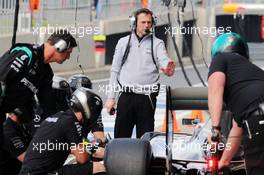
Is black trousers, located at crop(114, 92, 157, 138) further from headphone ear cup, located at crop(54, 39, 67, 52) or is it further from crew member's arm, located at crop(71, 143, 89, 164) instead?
crew member's arm, located at crop(71, 143, 89, 164)

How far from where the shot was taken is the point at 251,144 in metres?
5.50

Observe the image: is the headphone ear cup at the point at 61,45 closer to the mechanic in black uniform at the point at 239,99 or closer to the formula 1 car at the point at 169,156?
the formula 1 car at the point at 169,156

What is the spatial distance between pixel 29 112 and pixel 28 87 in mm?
315

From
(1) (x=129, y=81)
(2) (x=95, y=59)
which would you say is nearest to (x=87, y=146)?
(1) (x=129, y=81)

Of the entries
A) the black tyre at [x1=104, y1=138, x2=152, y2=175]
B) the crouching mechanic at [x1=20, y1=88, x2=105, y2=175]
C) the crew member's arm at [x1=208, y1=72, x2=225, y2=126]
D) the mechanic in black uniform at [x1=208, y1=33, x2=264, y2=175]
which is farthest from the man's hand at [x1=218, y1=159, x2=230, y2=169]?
the crouching mechanic at [x1=20, y1=88, x2=105, y2=175]

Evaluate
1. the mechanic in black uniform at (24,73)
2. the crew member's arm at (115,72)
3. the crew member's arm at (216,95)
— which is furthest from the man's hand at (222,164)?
→ the crew member's arm at (115,72)

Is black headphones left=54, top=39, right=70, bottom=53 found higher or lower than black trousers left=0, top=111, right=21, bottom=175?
higher

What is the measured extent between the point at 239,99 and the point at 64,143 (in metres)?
1.51

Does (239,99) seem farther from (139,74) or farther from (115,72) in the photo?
(115,72)

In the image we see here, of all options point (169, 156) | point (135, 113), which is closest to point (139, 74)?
point (135, 113)

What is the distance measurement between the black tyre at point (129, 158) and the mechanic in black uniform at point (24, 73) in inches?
42.5

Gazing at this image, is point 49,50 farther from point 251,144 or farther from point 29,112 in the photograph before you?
point 251,144

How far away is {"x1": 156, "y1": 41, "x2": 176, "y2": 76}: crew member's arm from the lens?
27.7 feet

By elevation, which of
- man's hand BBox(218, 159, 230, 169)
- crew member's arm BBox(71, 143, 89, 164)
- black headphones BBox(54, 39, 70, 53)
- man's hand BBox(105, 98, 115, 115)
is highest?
black headphones BBox(54, 39, 70, 53)
